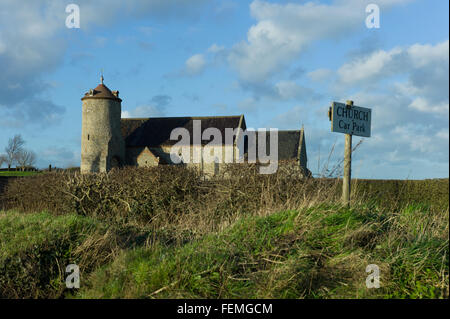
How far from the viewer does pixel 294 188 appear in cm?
975

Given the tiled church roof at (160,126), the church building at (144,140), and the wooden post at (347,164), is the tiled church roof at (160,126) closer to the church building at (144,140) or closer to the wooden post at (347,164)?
the church building at (144,140)

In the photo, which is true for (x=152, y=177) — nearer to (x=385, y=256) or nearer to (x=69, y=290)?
(x=69, y=290)

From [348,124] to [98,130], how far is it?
115ft

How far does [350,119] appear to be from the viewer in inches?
306

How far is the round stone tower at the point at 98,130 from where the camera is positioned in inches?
1553

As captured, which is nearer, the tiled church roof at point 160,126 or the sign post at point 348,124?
the sign post at point 348,124

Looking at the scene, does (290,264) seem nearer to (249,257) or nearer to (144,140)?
(249,257)

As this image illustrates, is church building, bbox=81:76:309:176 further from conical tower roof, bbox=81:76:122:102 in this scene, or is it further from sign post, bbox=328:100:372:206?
sign post, bbox=328:100:372:206

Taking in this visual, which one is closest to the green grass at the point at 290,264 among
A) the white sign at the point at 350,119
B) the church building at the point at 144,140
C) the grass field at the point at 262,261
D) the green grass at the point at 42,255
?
Answer: the grass field at the point at 262,261

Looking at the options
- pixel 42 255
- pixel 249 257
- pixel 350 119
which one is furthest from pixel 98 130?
pixel 249 257

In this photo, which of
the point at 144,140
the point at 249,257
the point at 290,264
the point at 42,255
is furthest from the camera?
the point at 144,140
